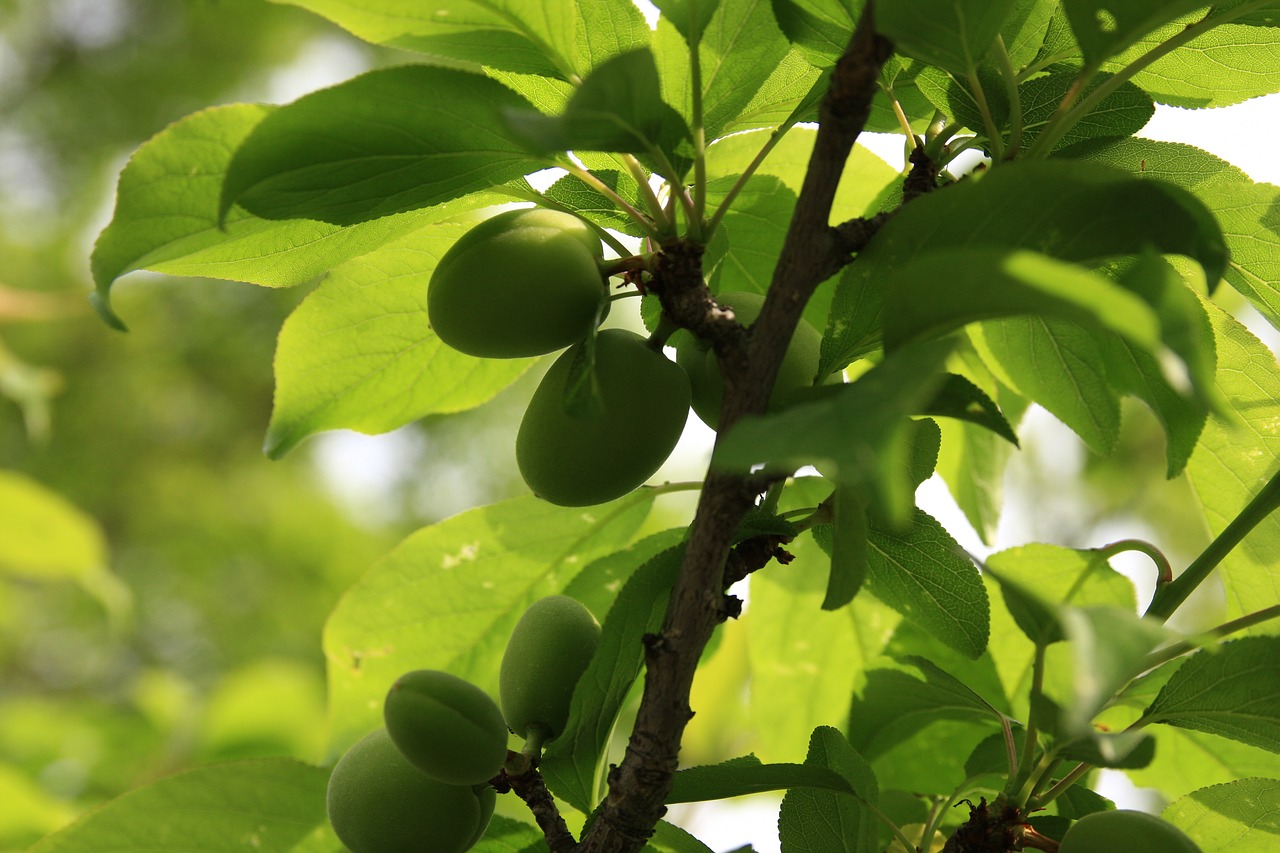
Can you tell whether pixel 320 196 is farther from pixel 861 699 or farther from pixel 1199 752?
pixel 1199 752

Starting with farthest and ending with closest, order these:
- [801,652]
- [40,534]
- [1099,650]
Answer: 1. [40,534]
2. [801,652]
3. [1099,650]

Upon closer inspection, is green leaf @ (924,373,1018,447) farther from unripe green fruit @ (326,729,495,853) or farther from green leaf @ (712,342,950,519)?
unripe green fruit @ (326,729,495,853)

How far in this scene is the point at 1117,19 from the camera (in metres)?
0.36

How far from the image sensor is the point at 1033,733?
43 cm

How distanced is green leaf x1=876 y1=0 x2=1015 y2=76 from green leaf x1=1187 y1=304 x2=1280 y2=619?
0.22 m

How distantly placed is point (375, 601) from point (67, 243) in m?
5.27

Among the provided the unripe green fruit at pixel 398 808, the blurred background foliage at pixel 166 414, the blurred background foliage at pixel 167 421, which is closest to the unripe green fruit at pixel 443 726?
the unripe green fruit at pixel 398 808

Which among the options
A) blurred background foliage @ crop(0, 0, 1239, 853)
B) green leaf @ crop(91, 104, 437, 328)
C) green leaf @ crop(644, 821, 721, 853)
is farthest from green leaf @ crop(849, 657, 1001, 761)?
blurred background foliage @ crop(0, 0, 1239, 853)

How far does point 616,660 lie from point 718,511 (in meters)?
0.09

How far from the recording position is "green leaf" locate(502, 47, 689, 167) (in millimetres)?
296

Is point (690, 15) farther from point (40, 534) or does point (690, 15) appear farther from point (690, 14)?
A: point (40, 534)

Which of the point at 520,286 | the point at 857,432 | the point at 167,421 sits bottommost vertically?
the point at 857,432

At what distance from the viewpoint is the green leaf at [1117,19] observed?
349 mm

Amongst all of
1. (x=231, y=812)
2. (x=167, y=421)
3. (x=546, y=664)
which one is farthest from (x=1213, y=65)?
(x=167, y=421)
